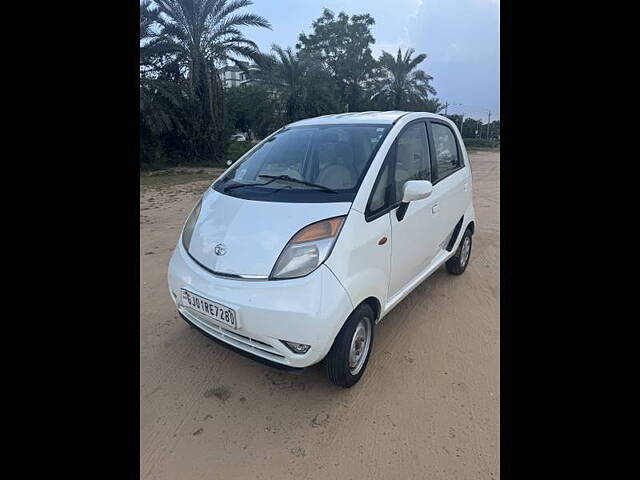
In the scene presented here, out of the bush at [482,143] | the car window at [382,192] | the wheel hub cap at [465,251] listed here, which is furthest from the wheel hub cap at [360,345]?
the bush at [482,143]

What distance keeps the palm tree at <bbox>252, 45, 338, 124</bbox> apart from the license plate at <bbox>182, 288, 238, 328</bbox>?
1866 cm

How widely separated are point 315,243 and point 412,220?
0.91 m

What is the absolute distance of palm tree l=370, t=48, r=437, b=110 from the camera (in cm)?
2589

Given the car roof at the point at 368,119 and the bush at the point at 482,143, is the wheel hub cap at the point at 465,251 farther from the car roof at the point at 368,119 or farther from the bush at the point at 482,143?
the bush at the point at 482,143

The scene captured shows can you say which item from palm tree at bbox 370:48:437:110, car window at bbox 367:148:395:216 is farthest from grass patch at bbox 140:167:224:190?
palm tree at bbox 370:48:437:110

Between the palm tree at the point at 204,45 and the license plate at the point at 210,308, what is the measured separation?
15210mm

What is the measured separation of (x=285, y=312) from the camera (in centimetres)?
195

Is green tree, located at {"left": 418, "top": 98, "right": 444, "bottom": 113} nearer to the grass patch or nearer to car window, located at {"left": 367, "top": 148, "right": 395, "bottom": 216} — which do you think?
the grass patch

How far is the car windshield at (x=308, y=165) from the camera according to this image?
7.89 ft

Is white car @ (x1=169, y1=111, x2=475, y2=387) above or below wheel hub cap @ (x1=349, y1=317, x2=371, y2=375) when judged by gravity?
above
